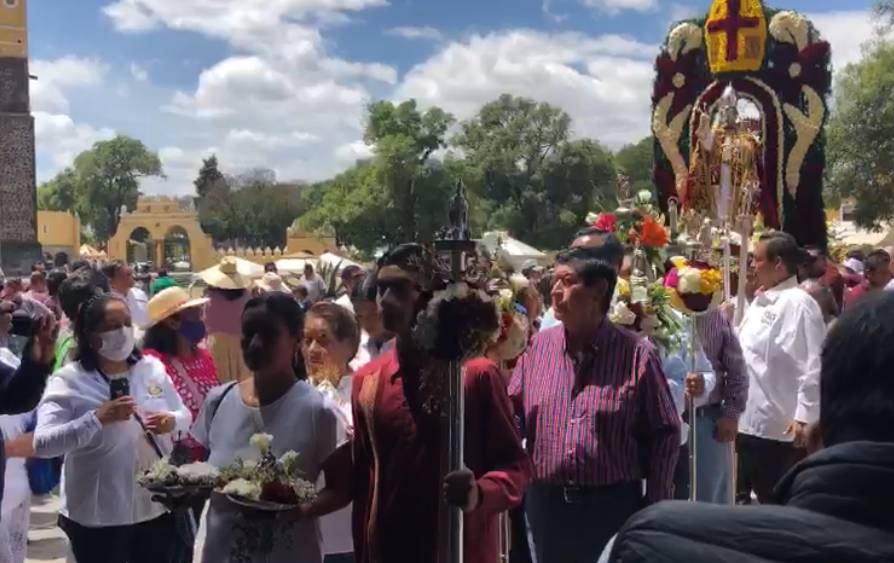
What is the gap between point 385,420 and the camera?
332 cm

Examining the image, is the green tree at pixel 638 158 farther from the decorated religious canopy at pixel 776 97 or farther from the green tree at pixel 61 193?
the green tree at pixel 61 193

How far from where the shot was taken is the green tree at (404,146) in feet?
149

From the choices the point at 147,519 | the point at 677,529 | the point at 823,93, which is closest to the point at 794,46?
the point at 823,93

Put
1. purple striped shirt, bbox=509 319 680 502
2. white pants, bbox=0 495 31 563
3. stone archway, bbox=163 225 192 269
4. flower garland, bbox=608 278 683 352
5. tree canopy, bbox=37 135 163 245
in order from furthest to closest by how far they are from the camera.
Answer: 1. tree canopy, bbox=37 135 163 245
2. stone archway, bbox=163 225 192 269
3. flower garland, bbox=608 278 683 352
4. white pants, bbox=0 495 31 563
5. purple striped shirt, bbox=509 319 680 502

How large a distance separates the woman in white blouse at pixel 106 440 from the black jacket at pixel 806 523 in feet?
11.0

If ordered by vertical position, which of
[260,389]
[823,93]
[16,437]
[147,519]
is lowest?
[147,519]

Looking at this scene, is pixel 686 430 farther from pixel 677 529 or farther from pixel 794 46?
pixel 794 46

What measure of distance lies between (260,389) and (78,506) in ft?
4.29

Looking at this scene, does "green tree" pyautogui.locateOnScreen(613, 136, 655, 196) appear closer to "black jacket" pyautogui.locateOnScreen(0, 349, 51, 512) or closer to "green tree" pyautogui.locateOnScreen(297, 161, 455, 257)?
"green tree" pyautogui.locateOnScreen(297, 161, 455, 257)

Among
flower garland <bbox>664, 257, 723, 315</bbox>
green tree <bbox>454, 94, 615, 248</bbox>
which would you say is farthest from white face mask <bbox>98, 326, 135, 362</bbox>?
green tree <bbox>454, 94, 615, 248</bbox>

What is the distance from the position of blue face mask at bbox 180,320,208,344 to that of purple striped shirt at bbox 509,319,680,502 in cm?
248

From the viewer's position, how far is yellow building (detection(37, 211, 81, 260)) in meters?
68.6

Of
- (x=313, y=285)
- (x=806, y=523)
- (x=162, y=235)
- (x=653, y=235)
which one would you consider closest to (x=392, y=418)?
(x=806, y=523)

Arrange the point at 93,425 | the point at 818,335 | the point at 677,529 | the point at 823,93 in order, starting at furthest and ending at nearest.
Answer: the point at 823,93 < the point at 818,335 < the point at 93,425 < the point at 677,529
